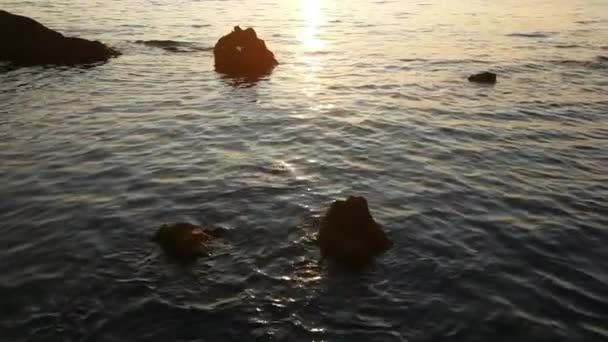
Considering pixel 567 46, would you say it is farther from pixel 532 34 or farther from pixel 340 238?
pixel 340 238

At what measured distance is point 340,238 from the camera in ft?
43.0

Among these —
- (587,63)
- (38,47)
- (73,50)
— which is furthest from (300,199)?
(587,63)

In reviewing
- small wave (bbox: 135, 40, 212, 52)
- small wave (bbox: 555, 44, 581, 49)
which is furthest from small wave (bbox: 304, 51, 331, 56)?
small wave (bbox: 555, 44, 581, 49)

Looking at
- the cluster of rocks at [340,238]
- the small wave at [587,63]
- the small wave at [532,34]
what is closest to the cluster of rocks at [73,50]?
the small wave at [587,63]

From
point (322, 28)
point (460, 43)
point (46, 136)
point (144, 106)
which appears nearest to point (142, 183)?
point (46, 136)

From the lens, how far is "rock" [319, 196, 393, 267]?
12953 mm

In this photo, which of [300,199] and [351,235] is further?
[300,199]

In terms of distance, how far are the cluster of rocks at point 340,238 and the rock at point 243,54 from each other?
28.9m

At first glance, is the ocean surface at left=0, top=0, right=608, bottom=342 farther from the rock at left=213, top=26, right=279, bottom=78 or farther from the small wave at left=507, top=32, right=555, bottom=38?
the small wave at left=507, top=32, right=555, bottom=38

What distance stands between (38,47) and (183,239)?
3413cm

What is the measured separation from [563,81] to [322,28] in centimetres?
3909

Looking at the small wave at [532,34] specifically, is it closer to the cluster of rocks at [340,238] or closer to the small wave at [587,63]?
the small wave at [587,63]

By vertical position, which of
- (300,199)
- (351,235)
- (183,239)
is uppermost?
(351,235)

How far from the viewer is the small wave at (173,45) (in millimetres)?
48050
